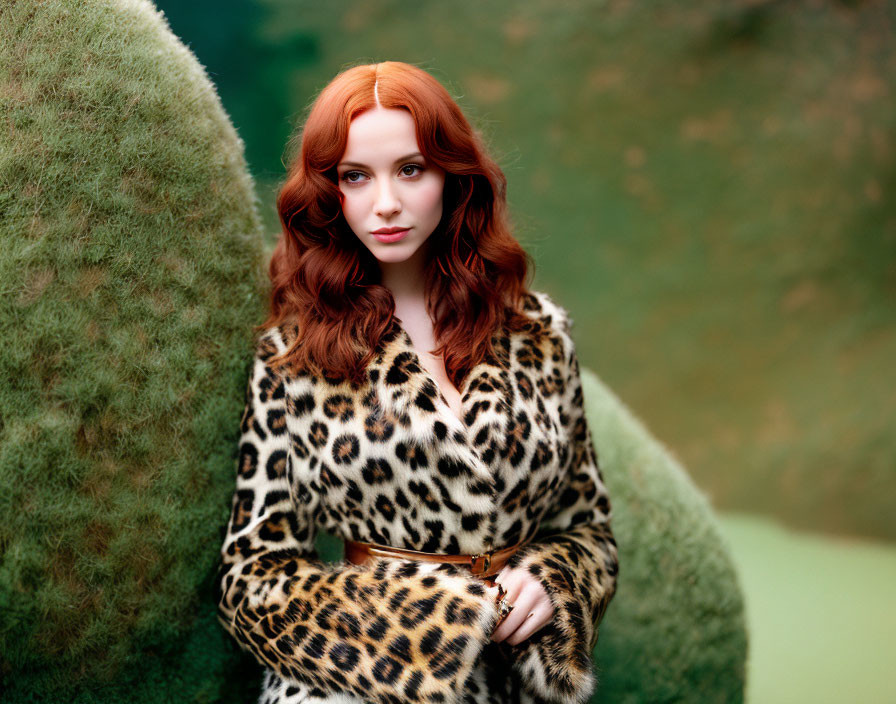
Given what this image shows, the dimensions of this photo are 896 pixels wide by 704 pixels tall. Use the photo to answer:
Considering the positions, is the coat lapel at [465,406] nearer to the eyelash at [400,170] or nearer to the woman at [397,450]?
the woman at [397,450]

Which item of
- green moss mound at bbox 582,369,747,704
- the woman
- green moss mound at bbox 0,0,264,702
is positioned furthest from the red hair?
green moss mound at bbox 582,369,747,704

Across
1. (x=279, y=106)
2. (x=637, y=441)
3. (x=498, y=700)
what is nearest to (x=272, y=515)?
(x=498, y=700)

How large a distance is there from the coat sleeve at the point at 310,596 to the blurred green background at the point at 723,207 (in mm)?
2601

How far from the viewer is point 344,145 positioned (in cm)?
115

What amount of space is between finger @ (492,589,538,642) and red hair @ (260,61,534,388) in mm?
347

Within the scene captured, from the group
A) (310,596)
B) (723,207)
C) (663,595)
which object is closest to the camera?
(310,596)

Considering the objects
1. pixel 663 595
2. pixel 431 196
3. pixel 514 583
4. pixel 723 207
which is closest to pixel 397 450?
pixel 514 583

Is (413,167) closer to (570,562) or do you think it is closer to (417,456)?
(417,456)

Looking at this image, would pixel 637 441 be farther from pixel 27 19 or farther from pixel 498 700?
pixel 27 19

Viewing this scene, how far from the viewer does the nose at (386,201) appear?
3.76 ft

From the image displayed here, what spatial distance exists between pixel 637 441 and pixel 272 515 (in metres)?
1.07

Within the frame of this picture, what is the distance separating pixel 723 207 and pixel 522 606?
306 centimetres

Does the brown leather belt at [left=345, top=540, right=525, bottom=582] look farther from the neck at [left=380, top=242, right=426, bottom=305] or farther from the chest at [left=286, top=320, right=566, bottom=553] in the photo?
the neck at [left=380, top=242, right=426, bottom=305]

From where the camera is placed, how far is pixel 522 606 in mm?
1166
